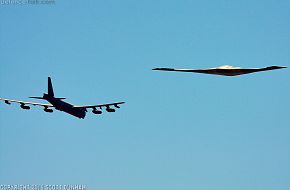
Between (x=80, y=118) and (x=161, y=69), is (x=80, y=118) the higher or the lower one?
the lower one

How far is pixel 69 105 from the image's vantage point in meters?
138

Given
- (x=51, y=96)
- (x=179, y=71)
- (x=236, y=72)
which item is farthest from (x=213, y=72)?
(x=51, y=96)

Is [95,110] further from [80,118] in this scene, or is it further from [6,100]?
[6,100]

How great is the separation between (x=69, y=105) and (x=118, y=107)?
17.4 m

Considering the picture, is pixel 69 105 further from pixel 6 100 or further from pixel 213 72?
pixel 213 72

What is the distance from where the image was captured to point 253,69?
4756cm

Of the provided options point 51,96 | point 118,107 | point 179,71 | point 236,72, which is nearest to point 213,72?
point 236,72

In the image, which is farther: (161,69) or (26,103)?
(26,103)

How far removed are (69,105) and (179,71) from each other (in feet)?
320

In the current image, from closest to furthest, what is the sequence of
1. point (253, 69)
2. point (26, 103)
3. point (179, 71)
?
point (179, 71), point (253, 69), point (26, 103)

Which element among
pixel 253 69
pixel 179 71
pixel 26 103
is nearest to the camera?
pixel 179 71

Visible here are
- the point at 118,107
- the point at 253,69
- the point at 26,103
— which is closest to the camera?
the point at 253,69

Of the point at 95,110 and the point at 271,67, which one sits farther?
the point at 95,110

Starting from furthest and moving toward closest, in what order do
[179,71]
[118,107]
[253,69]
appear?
[118,107] < [253,69] < [179,71]
